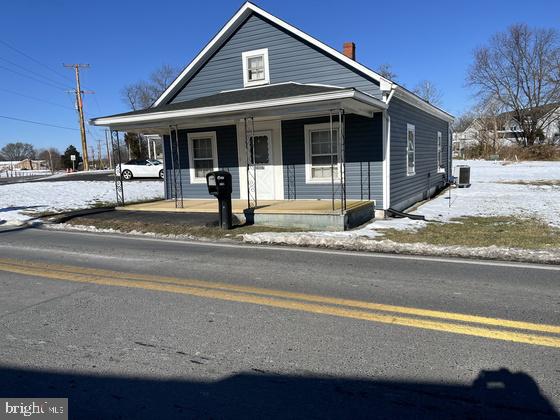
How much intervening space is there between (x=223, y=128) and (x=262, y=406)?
12046mm

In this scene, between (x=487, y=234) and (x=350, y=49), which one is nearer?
(x=487, y=234)

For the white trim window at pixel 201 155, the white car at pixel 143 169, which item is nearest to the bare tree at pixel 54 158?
the white car at pixel 143 169

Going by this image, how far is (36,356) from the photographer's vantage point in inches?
139

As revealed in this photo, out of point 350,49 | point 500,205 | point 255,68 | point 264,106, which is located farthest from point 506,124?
point 264,106

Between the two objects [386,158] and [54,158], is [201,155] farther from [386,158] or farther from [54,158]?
[54,158]

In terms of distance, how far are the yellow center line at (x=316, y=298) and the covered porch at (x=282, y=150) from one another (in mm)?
4731

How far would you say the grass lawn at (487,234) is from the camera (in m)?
7.65

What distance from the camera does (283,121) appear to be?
42.4ft

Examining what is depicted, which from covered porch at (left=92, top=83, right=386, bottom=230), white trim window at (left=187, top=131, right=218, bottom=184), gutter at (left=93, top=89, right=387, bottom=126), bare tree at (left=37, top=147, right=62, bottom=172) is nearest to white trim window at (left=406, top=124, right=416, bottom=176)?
covered porch at (left=92, top=83, right=386, bottom=230)

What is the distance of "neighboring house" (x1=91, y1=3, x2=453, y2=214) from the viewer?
1152cm

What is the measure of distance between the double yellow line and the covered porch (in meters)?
4.82

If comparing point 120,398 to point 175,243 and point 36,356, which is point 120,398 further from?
point 175,243

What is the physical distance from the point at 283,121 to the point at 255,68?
7.70 feet

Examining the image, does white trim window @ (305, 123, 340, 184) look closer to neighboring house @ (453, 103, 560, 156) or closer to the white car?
the white car
